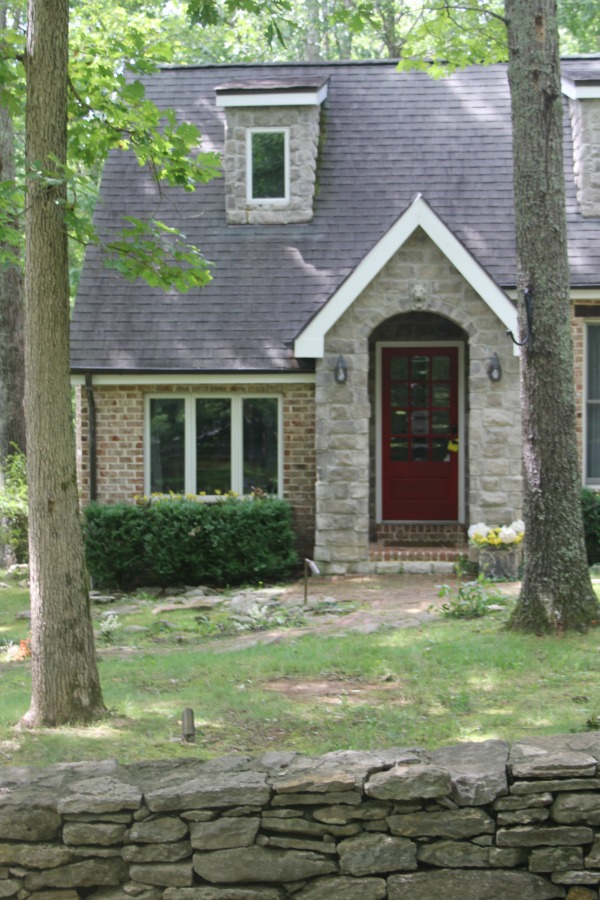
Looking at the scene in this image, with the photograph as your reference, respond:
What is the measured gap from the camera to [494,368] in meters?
12.6

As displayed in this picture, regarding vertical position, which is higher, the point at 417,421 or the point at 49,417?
the point at 417,421

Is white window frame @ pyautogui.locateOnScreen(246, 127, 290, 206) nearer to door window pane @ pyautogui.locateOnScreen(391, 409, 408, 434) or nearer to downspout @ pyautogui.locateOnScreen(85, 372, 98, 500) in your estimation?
door window pane @ pyautogui.locateOnScreen(391, 409, 408, 434)

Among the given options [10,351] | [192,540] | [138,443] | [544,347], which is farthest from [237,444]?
[544,347]

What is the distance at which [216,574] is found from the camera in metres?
13.0

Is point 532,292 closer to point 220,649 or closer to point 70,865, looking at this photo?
point 220,649

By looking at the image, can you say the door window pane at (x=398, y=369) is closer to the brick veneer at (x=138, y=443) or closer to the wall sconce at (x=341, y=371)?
the brick veneer at (x=138, y=443)

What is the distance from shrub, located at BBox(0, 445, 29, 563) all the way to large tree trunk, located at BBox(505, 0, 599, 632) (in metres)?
8.85

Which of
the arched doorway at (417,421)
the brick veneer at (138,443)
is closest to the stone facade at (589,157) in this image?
the arched doorway at (417,421)

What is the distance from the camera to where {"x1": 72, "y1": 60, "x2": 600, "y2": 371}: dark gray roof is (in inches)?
550

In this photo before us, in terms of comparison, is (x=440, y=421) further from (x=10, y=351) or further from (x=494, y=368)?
(x=10, y=351)

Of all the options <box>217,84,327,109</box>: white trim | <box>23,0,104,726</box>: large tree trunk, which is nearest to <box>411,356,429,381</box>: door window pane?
<box>217,84,327,109</box>: white trim

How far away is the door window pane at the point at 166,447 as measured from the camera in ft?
46.6

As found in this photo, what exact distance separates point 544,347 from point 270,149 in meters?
8.13

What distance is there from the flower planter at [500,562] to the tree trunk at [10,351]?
7.98 meters
